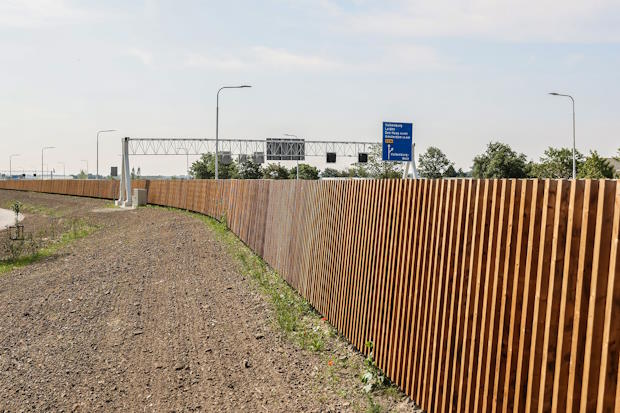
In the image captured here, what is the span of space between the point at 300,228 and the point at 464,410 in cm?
653

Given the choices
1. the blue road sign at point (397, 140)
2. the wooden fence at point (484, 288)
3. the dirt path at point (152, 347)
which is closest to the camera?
the wooden fence at point (484, 288)

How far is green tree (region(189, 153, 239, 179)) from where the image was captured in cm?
10988

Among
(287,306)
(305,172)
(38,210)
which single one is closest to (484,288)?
(287,306)

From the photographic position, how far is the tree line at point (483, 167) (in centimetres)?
6197

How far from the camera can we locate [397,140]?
3156cm

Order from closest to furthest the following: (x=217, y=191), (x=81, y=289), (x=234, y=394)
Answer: (x=234, y=394)
(x=81, y=289)
(x=217, y=191)

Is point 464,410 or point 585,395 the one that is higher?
point 585,395

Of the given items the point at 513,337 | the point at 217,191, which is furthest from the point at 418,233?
the point at 217,191

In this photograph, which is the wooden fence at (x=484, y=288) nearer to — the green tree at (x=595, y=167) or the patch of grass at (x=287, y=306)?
the patch of grass at (x=287, y=306)

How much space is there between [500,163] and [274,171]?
42.1 metres

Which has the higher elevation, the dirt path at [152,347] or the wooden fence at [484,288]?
the wooden fence at [484,288]

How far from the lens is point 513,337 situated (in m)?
4.35

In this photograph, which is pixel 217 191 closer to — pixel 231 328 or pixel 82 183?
pixel 231 328

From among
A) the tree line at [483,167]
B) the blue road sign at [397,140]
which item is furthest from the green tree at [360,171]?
the blue road sign at [397,140]
